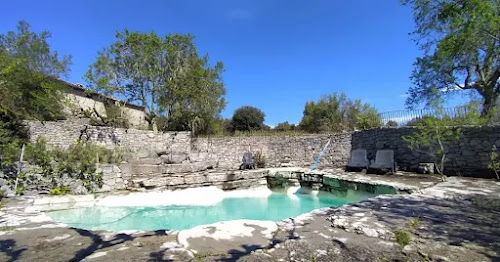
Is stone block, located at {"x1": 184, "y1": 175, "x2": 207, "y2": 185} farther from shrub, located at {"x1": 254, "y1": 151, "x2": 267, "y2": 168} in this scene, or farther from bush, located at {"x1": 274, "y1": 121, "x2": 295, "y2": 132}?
bush, located at {"x1": 274, "y1": 121, "x2": 295, "y2": 132}

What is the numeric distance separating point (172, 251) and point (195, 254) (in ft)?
0.75

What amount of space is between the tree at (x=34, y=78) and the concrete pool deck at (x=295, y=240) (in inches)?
466

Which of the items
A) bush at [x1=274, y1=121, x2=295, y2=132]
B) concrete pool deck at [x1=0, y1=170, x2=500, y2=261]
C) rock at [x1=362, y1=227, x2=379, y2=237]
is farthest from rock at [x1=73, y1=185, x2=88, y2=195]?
bush at [x1=274, y1=121, x2=295, y2=132]

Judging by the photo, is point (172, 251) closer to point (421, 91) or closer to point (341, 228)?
point (341, 228)

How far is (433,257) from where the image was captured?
1.92 m

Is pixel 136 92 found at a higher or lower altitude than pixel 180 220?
higher

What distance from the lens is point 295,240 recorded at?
2.34 m

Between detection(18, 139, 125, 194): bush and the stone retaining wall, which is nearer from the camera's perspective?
the stone retaining wall

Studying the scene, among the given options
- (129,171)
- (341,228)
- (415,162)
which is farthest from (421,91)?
(129,171)

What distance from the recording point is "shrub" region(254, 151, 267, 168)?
13.4m

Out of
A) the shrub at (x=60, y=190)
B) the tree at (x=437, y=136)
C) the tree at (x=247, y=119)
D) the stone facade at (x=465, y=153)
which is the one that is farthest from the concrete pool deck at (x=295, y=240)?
the tree at (x=247, y=119)

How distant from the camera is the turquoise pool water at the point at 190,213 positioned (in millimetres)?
5781

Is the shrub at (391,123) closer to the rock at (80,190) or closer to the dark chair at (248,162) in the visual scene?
the dark chair at (248,162)

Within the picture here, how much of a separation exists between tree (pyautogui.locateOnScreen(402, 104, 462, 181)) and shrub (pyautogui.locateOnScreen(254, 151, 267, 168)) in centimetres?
743
